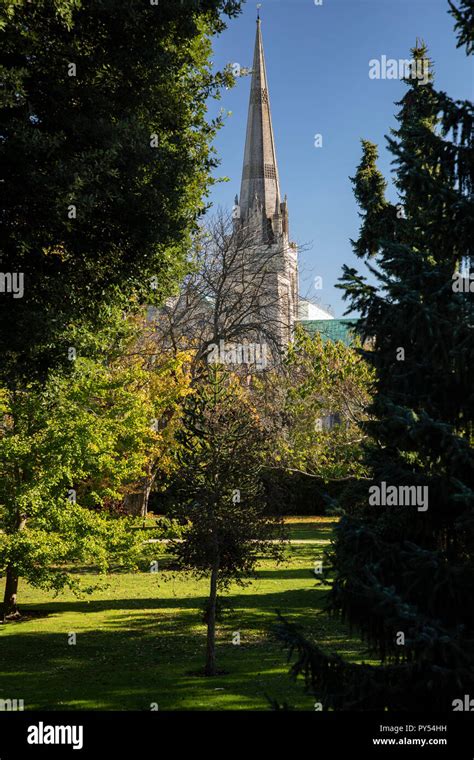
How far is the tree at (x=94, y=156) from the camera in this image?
10.2 metres

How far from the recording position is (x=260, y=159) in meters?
72.2

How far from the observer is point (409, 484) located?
20.1 feet

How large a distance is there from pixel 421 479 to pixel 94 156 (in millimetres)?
6986

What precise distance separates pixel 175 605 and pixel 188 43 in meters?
13.3

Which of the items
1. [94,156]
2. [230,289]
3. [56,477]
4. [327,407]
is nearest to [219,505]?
[56,477]

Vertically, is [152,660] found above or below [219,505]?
below

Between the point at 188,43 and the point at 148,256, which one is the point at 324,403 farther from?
the point at 188,43

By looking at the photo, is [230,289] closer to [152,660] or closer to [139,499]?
[139,499]

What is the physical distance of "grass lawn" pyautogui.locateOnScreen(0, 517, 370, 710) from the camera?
1040cm

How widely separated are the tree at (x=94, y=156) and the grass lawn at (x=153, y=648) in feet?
16.4

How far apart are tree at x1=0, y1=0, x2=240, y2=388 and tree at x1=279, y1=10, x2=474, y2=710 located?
18.1ft

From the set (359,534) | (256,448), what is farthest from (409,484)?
(256,448)

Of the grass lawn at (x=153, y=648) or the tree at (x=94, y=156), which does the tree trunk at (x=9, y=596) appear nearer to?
the grass lawn at (x=153, y=648)

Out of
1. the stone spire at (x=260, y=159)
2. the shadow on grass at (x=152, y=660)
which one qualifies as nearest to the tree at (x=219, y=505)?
the shadow on grass at (x=152, y=660)
